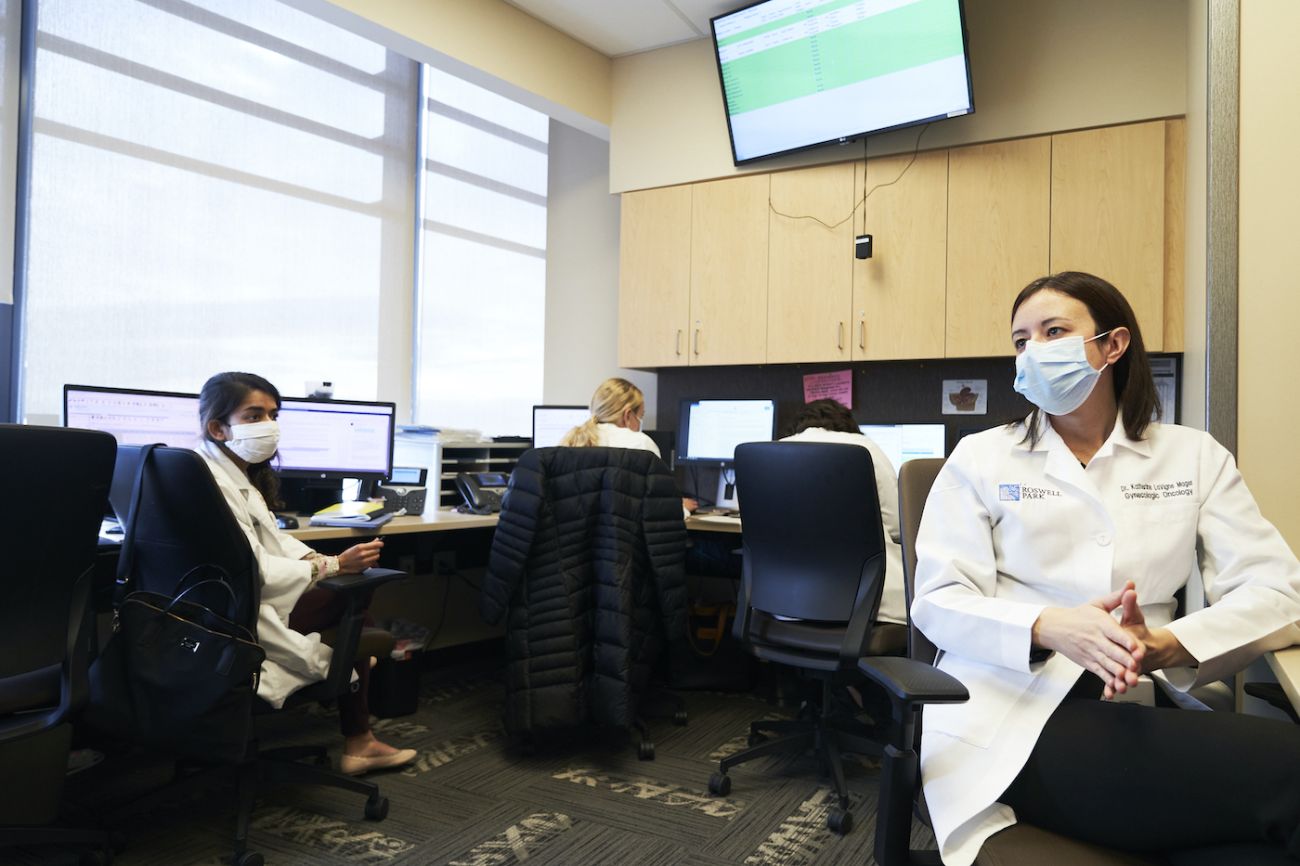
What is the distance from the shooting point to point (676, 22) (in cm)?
367

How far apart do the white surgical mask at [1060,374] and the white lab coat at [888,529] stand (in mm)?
878

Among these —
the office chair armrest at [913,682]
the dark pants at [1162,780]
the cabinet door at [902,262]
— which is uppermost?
the cabinet door at [902,262]

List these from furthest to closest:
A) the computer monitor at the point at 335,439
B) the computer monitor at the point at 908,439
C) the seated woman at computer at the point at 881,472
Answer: the computer monitor at the point at 908,439
the computer monitor at the point at 335,439
the seated woman at computer at the point at 881,472

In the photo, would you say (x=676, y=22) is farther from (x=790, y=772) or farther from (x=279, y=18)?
(x=790, y=772)

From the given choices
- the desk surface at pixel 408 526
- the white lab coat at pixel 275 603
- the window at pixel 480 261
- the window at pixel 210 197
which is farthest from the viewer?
the window at pixel 480 261

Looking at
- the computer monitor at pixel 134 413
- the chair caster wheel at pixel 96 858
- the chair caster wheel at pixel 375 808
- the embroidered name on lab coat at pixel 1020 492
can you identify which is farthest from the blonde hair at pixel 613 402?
the embroidered name on lab coat at pixel 1020 492

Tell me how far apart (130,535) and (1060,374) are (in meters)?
1.91

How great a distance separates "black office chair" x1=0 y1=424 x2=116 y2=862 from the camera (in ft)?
5.26

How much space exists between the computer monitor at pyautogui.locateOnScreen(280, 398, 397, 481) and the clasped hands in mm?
2527

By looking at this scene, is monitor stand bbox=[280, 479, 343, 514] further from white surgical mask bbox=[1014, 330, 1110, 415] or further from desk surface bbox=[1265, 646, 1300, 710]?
desk surface bbox=[1265, 646, 1300, 710]

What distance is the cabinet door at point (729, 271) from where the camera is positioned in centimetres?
362

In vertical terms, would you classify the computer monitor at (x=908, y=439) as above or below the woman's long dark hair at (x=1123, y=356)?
below

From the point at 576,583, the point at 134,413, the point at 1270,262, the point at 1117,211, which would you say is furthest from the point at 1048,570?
the point at 134,413

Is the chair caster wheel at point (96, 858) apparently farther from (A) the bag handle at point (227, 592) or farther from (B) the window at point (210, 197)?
(B) the window at point (210, 197)
